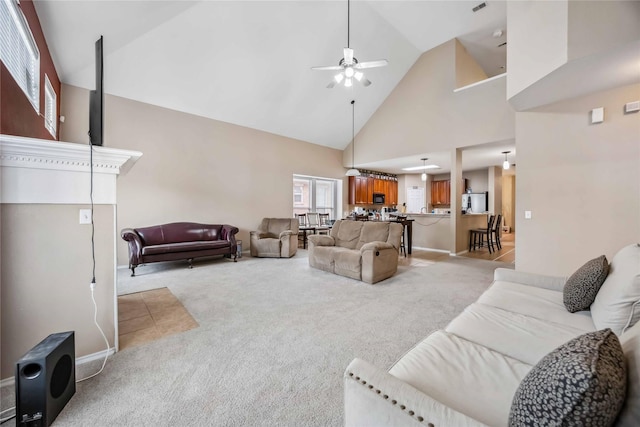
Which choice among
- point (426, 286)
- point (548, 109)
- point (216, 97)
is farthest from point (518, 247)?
point (216, 97)

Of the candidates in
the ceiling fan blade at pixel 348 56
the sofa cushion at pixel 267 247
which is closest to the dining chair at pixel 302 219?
the sofa cushion at pixel 267 247

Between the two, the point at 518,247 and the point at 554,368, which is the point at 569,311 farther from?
the point at 518,247

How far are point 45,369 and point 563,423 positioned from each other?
2091mm

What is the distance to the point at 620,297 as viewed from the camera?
128 centimetres

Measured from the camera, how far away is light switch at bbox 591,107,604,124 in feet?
9.82

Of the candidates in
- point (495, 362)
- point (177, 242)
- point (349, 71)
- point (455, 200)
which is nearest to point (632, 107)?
point (455, 200)

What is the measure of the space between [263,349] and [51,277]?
5.10 feet

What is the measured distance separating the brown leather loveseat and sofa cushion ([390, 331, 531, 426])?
4.49 metres

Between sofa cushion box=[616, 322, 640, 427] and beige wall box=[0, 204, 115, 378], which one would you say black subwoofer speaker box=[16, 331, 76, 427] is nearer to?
beige wall box=[0, 204, 115, 378]

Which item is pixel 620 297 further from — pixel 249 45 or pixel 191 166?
pixel 191 166

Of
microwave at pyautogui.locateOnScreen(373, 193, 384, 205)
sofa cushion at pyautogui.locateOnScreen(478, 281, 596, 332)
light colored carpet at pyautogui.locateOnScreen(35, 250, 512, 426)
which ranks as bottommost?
light colored carpet at pyautogui.locateOnScreen(35, 250, 512, 426)

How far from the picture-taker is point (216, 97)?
210 inches

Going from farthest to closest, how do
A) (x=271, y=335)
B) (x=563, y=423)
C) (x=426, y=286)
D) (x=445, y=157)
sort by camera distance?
(x=445, y=157)
(x=426, y=286)
(x=271, y=335)
(x=563, y=423)

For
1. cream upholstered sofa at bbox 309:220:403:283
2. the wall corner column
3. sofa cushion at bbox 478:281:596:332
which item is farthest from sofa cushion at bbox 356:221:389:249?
the wall corner column
